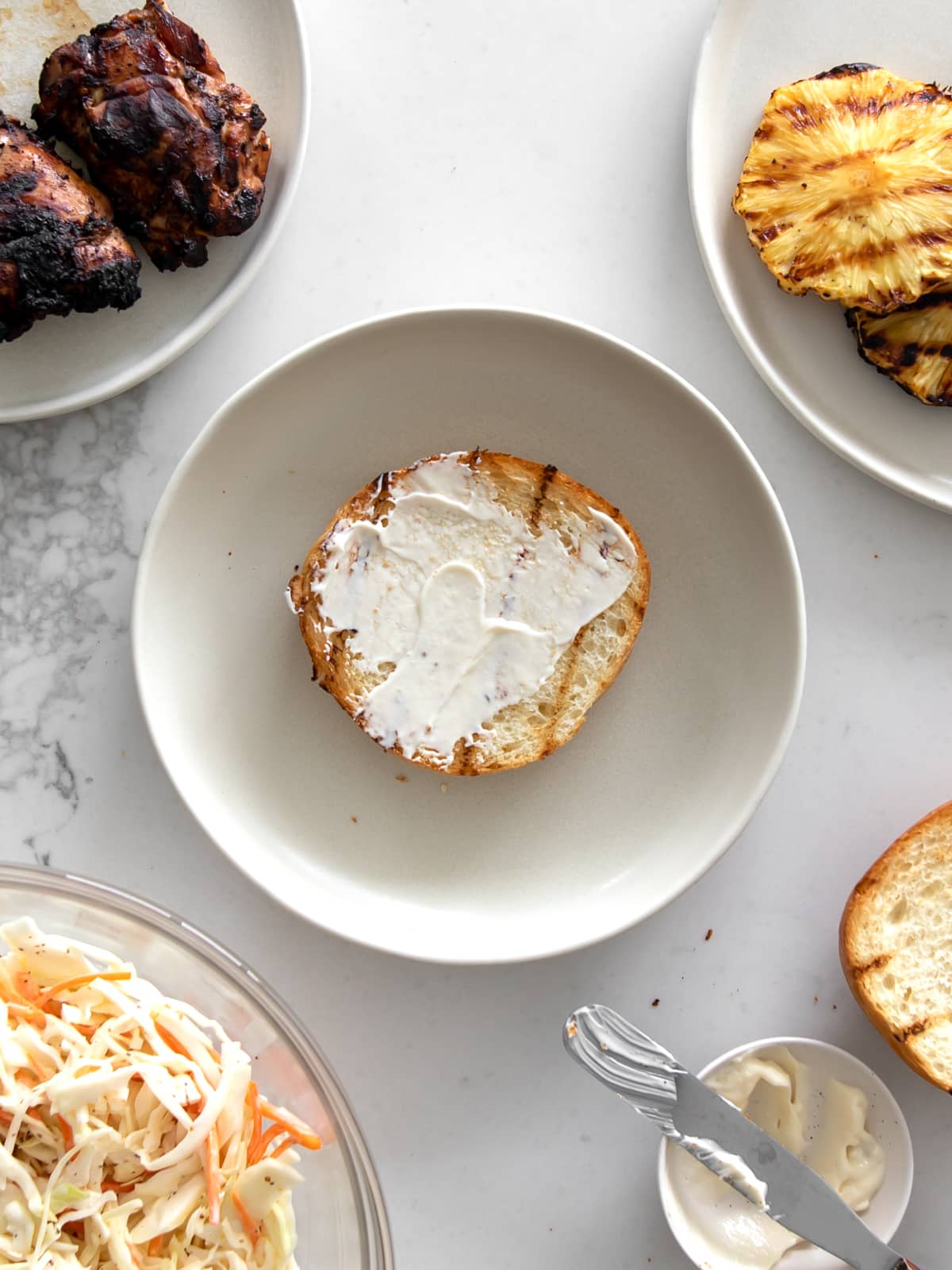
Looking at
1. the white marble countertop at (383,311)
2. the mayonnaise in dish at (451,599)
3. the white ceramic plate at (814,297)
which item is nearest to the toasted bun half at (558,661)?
the mayonnaise in dish at (451,599)

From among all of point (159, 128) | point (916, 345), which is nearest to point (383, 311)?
point (159, 128)

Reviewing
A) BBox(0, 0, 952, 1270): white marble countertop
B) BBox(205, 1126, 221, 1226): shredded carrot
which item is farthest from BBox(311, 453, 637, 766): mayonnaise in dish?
BBox(205, 1126, 221, 1226): shredded carrot

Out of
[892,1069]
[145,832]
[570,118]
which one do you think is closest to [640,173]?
[570,118]

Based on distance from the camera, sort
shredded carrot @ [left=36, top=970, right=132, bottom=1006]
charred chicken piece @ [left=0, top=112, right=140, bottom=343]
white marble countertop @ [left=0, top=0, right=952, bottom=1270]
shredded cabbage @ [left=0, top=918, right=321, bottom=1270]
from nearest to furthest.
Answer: shredded cabbage @ [left=0, top=918, right=321, bottom=1270]
shredded carrot @ [left=36, top=970, right=132, bottom=1006]
charred chicken piece @ [left=0, top=112, right=140, bottom=343]
white marble countertop @ [left=0, top=0, right=952, bottom=1270]

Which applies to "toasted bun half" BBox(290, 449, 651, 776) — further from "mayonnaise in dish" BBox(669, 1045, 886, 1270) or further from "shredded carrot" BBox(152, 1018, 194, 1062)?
"mayonnaise in dish" BBox(669, 1045, 886, 1270)

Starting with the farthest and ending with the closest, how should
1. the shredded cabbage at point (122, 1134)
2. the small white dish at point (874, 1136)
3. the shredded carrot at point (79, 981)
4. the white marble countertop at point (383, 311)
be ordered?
the white marble countertop at point (383, 311), the small white dish at point (874, 1136), the shredded carrot at point (79, 981), the shredded cabbage at point (122, 1134)

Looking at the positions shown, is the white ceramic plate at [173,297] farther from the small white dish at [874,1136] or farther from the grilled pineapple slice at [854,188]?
the small white dish at [874,1136]
